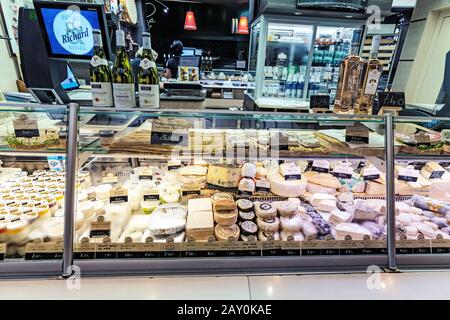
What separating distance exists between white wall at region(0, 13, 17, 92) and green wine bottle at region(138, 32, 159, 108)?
113 inches

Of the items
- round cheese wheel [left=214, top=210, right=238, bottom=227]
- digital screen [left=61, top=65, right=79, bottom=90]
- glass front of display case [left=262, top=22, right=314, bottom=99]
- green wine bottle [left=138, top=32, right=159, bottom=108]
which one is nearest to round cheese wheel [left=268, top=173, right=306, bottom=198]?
round cheese wheel [left=214, top=210, right=238, bottom=227]

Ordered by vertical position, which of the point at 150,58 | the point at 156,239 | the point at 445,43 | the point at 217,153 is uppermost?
the point at 445,43

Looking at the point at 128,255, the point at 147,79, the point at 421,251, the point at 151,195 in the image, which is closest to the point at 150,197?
the point at 151,195

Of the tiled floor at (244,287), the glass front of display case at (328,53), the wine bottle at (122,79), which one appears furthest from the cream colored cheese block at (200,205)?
the glass front of display case at (328,53)

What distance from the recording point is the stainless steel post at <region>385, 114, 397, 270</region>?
1.13 m

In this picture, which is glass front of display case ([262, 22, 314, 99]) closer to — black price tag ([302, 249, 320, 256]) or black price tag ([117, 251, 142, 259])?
black price tag ([302, 249, 320, 256])

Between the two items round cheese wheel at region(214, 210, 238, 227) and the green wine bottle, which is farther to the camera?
round cheese wheel at region(214, 210, 238, 227)

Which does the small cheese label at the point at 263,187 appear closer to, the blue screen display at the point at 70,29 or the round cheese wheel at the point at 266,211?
the round cheese wheel at the point at 266,211

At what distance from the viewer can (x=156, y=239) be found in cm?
121

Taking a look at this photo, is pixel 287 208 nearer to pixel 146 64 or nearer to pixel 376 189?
pixel 376 189

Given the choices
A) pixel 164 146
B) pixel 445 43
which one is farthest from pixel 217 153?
pixel 445 43

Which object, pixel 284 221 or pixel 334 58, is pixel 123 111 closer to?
pixel 284 221

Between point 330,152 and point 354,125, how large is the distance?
0.19m
